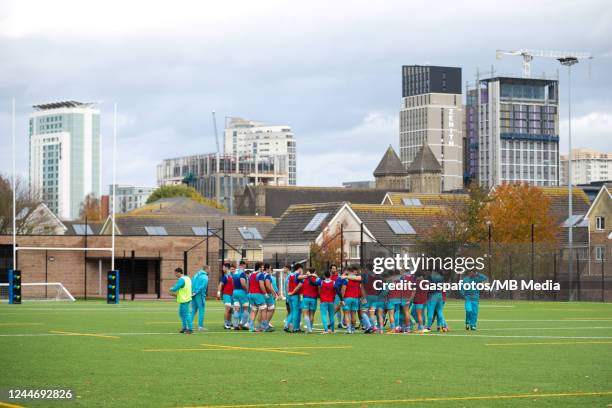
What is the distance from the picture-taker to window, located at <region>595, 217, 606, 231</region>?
93.6 meters

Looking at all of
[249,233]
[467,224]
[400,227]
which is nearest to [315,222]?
[400,227]

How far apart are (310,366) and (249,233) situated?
3259 inches

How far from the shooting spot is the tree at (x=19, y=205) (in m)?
97.7

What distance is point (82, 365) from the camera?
20500 millimetres

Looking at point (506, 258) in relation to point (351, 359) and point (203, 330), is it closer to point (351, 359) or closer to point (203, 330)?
point (203, 330)

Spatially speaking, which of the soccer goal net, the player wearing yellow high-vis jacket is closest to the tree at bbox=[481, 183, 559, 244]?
the soccer goal net

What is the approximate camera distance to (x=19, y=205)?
341ft

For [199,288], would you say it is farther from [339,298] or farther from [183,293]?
[339,298]

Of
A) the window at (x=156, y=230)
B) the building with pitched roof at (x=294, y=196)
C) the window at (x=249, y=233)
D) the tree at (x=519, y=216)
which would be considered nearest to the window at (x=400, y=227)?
the tree at (x=519, y=216)

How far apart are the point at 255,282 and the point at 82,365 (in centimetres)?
1148

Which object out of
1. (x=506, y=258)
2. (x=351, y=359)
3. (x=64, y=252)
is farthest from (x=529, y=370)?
(x=64, y=252)

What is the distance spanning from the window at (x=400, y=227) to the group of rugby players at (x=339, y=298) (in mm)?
52535

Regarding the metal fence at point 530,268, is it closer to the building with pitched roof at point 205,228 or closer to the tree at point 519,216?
the tree at point 519,216

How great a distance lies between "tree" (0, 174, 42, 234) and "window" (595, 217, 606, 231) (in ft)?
147
